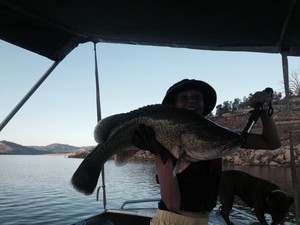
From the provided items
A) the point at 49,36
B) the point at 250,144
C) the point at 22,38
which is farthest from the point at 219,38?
the point at 22,38

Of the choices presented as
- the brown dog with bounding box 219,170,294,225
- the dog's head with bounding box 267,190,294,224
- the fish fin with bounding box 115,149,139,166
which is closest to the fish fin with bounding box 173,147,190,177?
the fish fin with bounding box 115,149,139,166

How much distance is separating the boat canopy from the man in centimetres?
131

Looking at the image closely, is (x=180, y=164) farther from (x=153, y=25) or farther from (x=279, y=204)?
(x=279, y=204)

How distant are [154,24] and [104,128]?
221cm

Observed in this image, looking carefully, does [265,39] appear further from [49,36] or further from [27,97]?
[27,97]

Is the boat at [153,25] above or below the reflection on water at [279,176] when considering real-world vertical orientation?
above

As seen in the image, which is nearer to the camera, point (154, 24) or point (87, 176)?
point (87, 176)

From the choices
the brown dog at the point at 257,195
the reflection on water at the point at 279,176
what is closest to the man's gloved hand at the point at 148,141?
the brown dog at the point at 257,195

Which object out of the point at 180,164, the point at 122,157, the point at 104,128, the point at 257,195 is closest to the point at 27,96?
the point at 104,128

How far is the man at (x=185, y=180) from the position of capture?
9.37 ft

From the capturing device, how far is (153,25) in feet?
15.8

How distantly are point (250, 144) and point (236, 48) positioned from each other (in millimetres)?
2234

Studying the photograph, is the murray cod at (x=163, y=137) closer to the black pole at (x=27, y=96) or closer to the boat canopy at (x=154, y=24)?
the boat canopy at (x=154, y=24)

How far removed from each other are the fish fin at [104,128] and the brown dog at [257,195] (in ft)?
17.9
